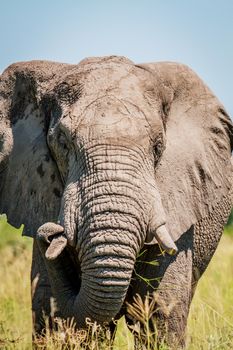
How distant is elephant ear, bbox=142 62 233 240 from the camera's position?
29.4ft

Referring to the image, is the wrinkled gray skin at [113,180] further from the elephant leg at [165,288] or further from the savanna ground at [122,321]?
the savanna ground at [122,321]

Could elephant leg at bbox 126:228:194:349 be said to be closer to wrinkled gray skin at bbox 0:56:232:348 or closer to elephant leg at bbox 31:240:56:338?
wrinkled gray skin at bbox 0:56:232:348

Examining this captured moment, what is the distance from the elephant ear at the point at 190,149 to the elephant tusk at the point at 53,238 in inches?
37.4

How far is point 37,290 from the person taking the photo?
9.16m

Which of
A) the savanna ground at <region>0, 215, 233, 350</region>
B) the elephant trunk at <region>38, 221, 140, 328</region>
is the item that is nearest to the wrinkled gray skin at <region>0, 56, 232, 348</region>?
the elephant trunk at <region>38, 221, 140, 328</region>

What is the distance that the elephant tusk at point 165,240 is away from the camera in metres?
8.18

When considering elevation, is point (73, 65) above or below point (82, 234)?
above

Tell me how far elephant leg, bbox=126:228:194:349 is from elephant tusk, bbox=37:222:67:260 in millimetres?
793

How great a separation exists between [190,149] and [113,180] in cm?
126

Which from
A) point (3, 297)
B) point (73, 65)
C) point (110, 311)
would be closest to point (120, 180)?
point (110, 311)

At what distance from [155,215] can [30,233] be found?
1397mm

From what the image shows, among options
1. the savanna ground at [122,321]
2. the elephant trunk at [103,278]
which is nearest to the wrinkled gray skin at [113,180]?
the elephant trunk at [103,278]

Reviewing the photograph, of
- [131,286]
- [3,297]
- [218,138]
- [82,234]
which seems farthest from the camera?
[3,297]

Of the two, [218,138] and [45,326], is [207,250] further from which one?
[45,326]
